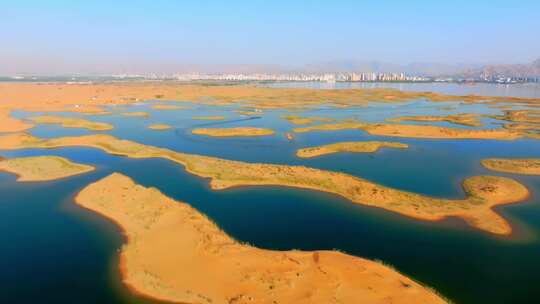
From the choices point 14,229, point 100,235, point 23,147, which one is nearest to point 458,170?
point 100,235

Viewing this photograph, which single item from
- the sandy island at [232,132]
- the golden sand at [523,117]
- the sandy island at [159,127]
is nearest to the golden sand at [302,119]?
the sandy island at [232,132]

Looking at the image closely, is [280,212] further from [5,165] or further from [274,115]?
[274,115]

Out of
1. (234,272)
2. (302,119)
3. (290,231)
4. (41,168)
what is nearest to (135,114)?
(302,119)

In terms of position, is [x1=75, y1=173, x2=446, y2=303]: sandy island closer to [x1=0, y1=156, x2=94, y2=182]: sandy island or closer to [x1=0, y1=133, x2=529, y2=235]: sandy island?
[x1=0, y1=133, x2=529, y2=235]: sandy island

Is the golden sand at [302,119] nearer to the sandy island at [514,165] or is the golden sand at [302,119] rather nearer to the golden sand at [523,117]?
the sandy island at [514,165]

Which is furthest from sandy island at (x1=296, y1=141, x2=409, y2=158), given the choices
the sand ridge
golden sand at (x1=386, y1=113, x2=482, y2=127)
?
the sand ridge
